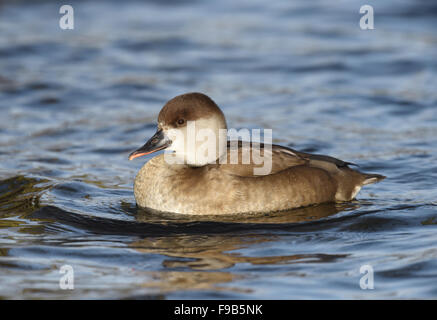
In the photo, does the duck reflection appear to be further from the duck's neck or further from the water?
the duck's neck

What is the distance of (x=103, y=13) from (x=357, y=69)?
6.60 m

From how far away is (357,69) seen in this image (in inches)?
543

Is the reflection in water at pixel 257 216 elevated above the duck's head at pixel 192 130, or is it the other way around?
the duck's head at pixel 192 130

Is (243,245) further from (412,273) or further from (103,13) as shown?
(103,13)

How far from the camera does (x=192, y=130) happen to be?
748cm

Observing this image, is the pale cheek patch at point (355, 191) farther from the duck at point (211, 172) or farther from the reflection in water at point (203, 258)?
the reflection in water at point (203, 258)

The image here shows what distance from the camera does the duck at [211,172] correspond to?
737 centimetres

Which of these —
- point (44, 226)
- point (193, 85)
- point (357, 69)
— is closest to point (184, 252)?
point (44, 226)

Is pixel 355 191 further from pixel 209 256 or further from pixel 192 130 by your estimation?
pixel 209 256

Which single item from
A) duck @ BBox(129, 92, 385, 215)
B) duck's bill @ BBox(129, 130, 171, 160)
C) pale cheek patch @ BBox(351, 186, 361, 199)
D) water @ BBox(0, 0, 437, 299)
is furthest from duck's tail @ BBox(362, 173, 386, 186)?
duck's bill @ BBox(129, 130, 171, 160)

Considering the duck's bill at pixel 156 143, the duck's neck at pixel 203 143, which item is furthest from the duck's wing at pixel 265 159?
the duck's bill at pixel 156 143

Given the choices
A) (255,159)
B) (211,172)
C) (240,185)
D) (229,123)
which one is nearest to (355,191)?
(255,159)

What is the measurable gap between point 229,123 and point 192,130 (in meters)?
3.92

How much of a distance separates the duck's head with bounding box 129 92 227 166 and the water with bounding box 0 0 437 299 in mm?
651
